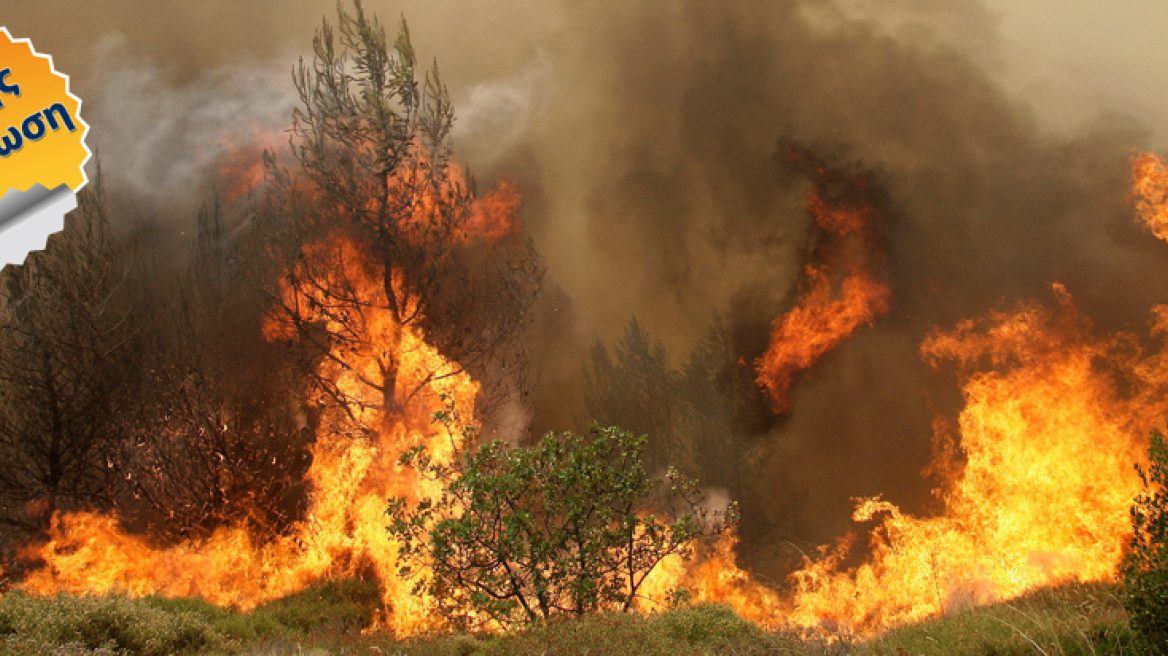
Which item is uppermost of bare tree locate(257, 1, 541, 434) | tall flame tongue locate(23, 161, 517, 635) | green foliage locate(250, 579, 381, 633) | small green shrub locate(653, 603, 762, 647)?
bare tree locate(257, 1, 541, 434)

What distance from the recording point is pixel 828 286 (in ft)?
40.1

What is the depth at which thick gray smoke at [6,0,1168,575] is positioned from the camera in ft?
36.4

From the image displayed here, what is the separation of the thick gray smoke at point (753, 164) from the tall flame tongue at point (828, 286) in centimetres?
24

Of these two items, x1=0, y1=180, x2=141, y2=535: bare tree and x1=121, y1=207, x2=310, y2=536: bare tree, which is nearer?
x1=0, y1=180, x2=141, y2=535: bare tree

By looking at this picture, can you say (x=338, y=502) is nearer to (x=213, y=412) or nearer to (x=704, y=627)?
(x=213, y=412)

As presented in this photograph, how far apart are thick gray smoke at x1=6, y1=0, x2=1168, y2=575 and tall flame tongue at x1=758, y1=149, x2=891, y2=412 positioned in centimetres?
24

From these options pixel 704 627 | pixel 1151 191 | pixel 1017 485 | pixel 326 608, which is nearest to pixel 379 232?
pixel 326 608

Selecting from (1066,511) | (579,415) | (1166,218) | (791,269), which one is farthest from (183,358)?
(1166,218)

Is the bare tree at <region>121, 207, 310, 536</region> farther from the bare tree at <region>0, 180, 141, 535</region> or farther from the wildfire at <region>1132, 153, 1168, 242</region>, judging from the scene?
the wildfire at <region>1132, 153, 1168, 242</region>

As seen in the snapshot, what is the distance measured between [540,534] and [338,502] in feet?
19.3

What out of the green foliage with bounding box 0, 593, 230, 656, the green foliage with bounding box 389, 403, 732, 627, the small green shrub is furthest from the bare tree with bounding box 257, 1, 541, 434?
the small green shrub

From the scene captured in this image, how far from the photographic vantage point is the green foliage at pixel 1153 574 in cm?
464

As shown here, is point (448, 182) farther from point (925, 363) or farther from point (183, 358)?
point (925, 363)

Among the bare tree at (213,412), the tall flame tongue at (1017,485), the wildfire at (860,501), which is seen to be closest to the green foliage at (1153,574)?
the wildfire at (860,501)
